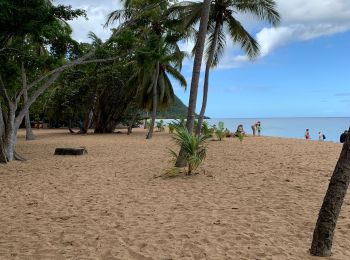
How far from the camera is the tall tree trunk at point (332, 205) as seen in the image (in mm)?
3443

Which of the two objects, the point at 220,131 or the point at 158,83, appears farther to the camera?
the point at 158,83

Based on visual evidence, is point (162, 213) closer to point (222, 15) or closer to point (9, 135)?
point (9, 135)

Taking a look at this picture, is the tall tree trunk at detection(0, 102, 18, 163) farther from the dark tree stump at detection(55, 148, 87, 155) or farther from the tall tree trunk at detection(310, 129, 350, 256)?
the tall tree trunk at detection(310, 129, 350, 256)

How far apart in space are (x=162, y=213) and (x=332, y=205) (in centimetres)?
248

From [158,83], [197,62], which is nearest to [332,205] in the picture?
[197,62]

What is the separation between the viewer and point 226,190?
22.6 ft

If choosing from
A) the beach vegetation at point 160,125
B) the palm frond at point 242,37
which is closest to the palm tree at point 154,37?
the palm frond at point 242,37

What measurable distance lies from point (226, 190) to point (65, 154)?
7206 millimetres

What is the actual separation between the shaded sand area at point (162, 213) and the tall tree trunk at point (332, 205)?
153mm

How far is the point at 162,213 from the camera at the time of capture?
5426mm

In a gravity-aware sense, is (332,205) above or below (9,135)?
below

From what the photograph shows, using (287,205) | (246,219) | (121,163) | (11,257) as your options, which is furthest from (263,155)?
(11,257)

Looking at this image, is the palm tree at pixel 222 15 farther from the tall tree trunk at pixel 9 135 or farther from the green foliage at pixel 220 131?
the tall tree trunk at pixel 9 135

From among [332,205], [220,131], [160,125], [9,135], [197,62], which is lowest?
[332,205]
